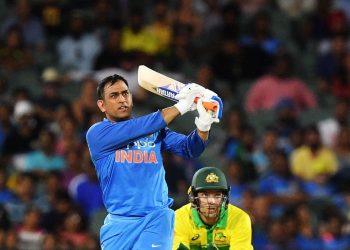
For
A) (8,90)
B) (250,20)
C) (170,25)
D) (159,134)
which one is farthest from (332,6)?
(159,134)

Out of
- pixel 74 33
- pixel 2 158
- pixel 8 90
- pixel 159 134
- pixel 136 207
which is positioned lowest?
pixel 136 207

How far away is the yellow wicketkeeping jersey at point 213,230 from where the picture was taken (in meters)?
8.20

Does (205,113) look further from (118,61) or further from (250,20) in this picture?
(250,20)

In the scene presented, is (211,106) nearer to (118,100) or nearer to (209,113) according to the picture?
(209,113)

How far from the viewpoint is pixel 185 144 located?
7.72 metres

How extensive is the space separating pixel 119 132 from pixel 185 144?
0.52 meters

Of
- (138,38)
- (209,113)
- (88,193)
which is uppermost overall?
(138,38)

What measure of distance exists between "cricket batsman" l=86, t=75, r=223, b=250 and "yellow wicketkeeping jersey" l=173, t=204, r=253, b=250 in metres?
0.62

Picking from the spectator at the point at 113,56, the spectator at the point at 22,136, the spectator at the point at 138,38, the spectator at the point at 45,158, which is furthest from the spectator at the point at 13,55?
the spectator at the point at 45,158

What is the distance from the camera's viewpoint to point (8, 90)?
596 inches

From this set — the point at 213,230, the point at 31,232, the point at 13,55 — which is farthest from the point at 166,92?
the point at 13,55

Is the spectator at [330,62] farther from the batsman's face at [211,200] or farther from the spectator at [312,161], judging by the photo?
the batsman's face at [211,200]

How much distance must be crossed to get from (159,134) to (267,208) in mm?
5406

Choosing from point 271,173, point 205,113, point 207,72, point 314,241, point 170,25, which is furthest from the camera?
point 170,25
